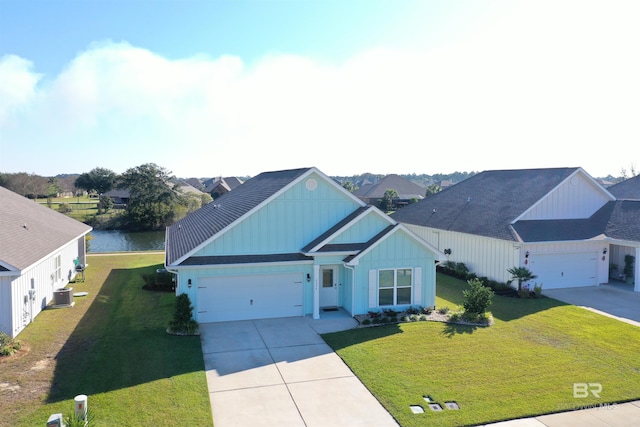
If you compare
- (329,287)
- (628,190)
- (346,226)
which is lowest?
(329,287)

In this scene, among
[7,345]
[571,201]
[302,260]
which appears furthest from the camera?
[571,201]

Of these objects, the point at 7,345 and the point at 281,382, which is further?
the point at 7,345

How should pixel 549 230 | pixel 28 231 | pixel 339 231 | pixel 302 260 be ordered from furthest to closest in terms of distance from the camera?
pixel 549 230 → pixel 28 231 → pixel 339 231 → pixel 302 260

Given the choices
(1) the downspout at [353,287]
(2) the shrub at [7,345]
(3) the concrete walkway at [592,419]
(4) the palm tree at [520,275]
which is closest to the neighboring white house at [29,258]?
(2) the shrub at [7,345]

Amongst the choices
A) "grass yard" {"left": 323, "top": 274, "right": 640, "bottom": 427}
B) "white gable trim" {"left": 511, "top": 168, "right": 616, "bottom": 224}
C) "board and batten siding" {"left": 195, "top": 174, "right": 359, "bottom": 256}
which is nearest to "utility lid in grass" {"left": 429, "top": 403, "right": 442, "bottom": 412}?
"grass yard" {"left": 323, "top": 274, "right": 640, "bottom": 427}

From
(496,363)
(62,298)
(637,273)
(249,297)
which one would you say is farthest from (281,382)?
(637,273)

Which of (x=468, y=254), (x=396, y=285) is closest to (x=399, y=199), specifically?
(x=468, y=254)

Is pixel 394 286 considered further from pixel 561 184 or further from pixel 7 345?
pixel 7 345
